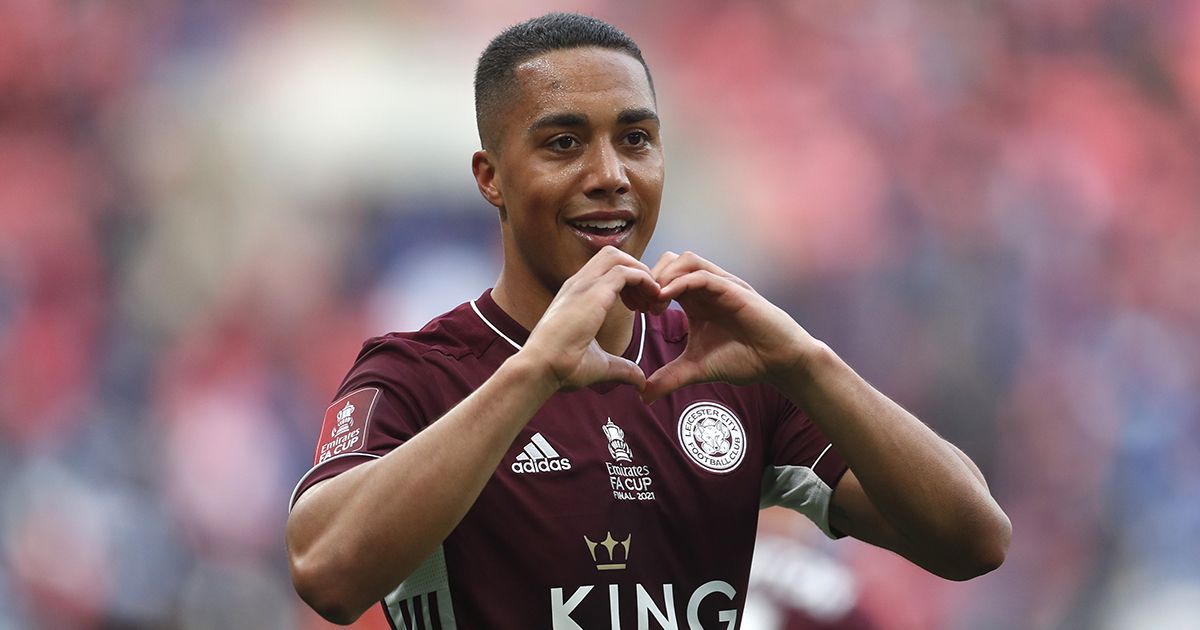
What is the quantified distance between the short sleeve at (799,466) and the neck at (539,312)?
315mm

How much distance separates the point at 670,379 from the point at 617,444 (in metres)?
0.26

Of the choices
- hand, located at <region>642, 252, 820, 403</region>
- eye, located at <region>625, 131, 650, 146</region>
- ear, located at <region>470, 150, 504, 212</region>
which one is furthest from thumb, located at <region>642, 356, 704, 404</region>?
→ ear, located at <region>470, 150, 504, 212</region>

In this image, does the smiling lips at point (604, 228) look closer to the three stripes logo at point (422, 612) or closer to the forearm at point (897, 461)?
the forearm at point (897, 461)

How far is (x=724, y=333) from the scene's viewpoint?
2193 millimetres

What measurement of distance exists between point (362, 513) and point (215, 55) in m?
3.83

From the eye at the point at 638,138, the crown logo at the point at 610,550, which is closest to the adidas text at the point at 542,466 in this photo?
the crown logo at the point at 610,550

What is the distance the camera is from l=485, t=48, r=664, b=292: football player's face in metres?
2.36

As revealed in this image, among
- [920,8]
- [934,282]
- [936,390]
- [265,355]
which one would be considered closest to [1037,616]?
[936,390]

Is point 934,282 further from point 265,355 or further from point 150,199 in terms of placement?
point 150,199

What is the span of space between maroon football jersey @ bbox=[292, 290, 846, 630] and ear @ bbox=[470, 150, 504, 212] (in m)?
0.20

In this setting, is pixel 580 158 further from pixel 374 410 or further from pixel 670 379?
pixel 374 410

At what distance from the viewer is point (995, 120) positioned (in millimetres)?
6191

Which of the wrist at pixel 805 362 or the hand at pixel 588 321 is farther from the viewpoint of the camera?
the wrist at pixel 805 362

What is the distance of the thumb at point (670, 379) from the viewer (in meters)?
2.15
